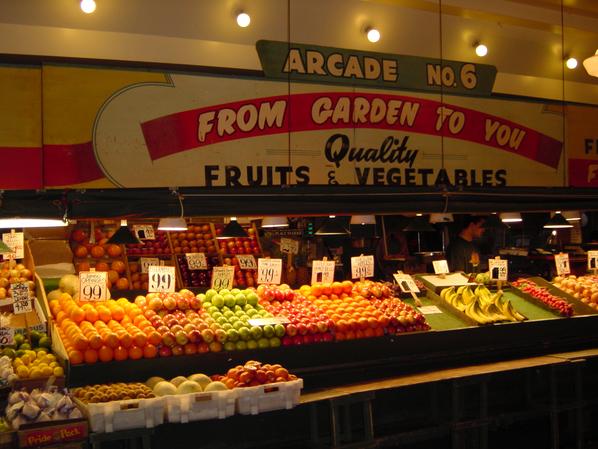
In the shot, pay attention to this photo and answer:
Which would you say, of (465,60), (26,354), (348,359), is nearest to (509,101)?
(465,60)

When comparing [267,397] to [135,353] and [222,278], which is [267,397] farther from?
[222,278]

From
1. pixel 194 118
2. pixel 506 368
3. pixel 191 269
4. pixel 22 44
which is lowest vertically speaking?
pixel 506 368

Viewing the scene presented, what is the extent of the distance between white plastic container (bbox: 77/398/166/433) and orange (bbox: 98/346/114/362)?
92 cm

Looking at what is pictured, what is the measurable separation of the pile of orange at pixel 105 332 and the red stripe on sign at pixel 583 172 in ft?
16.4

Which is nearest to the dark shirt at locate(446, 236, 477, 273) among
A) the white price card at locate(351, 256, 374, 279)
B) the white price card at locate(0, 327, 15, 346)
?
the white price card at locate(351, 256, 374, 279)

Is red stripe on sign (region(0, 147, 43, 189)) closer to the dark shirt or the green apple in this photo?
the green apple

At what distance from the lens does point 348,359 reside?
629 cm

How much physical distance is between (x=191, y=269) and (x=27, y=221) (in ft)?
18.7

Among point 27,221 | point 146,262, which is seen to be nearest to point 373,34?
point 27,221

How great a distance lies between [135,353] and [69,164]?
1.58 meters

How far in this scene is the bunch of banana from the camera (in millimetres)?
7262

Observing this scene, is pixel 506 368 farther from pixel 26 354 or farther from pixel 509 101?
pixel 26 354

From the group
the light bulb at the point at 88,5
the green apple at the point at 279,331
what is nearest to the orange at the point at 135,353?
the green apple at the point at 279,331

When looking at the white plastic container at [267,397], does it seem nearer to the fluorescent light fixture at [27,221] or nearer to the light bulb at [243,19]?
the fluorescent light fixture at [27,221]
